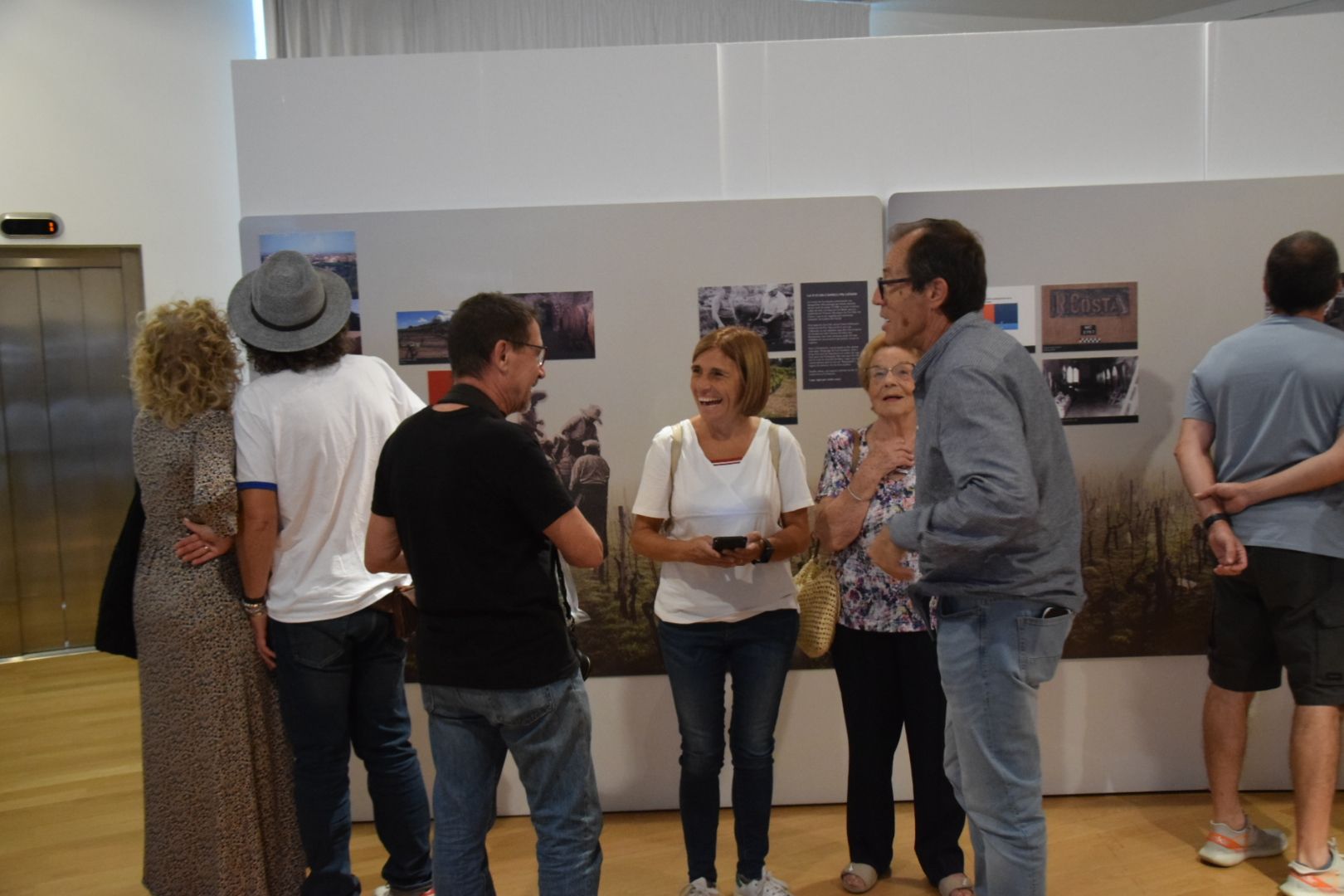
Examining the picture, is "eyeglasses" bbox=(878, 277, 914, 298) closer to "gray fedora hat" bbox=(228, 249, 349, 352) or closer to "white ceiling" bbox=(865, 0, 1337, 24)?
"gray fedora hat" bbox=(228, 249, 349, 352)

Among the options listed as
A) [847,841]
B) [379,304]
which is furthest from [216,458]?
[847,841]

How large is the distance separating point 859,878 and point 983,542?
1691 mm

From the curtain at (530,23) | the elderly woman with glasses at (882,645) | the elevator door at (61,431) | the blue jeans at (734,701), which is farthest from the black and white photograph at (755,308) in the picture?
the elevator door at (61,431)

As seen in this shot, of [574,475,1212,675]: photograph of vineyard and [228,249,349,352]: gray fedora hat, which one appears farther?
[574,475,1212,675]: photograph of vineyard

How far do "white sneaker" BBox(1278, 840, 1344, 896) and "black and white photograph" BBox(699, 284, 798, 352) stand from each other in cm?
241

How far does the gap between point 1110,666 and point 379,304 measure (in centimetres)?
318

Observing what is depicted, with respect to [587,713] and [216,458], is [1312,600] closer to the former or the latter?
[587,713]

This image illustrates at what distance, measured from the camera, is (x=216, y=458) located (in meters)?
2.83

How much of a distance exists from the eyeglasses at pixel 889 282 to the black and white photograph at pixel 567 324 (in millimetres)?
1744

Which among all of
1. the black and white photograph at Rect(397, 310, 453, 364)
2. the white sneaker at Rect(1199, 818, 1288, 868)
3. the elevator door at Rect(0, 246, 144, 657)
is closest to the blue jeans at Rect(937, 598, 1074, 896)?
the white sneaker at Rect(1199, 818, 1288, 868)

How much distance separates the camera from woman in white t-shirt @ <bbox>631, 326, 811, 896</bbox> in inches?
118

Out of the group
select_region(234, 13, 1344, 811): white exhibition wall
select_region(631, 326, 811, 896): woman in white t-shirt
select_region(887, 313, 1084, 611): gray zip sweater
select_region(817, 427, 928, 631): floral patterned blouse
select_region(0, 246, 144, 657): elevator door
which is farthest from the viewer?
select_region(0, 246, 144, 657): elevator door

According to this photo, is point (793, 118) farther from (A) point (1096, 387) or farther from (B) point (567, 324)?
(A) point (1096, 387)

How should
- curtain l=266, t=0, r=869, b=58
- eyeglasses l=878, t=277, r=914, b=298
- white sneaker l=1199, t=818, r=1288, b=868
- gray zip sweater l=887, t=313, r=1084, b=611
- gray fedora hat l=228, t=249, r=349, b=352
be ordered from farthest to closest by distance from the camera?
curtain l=266, t=0, r=869, b=58 < white sneaker l=1199, t=818, r=1288, b=868 < gray fedora hat l=228, t=249, r=349, b=352 < eyeglasses l=878, t=277, r=914, b=298 < gray zip sweater l=887, t=313, r=1084, b=611
